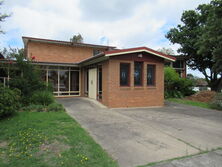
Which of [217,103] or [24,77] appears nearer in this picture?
[24,77]

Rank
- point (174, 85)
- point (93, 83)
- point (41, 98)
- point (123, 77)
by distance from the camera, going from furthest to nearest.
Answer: point (174, 85)
point (93, 83)
point (123, 77)
point (41, 98)

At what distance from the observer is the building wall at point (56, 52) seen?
15484mm

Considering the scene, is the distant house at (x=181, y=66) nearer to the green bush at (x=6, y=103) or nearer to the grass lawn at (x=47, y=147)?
the green bush at (x=6, y=103)

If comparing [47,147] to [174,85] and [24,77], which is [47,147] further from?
[174,85]

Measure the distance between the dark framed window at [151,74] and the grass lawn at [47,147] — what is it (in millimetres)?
6949

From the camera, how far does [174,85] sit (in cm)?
1541

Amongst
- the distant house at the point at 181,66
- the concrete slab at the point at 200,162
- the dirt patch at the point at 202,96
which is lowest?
the concrete slab at the point at 200,162

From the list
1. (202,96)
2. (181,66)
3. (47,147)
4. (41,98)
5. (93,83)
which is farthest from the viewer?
(181,66)

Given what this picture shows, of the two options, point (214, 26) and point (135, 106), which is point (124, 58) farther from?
point (214, 26)

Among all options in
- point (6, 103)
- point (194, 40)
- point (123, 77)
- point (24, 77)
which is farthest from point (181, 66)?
point (6, 103)

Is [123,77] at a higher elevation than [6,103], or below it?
higher

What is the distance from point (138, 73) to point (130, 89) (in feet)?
4.23

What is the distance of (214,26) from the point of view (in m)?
12.2

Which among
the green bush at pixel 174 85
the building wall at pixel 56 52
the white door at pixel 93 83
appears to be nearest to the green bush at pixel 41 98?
the white door at pixel 93 83
